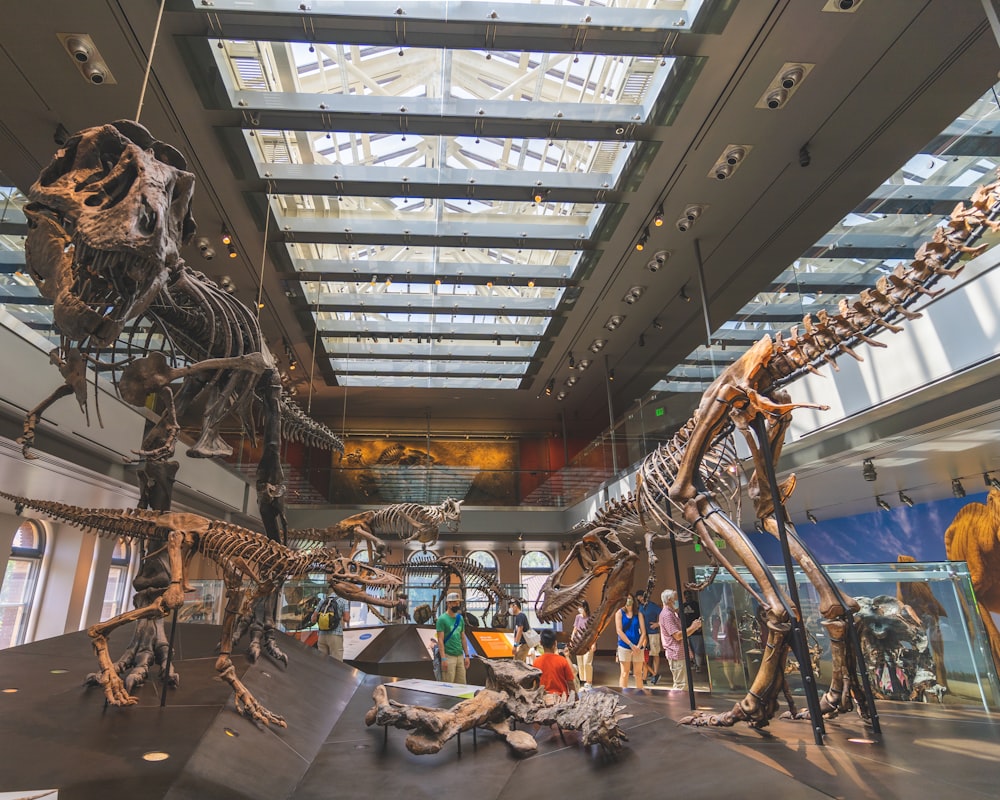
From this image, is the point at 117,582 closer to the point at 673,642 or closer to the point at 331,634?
the point at 331,634

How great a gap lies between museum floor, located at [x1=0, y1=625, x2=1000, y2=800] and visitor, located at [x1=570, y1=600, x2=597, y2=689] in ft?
5.48

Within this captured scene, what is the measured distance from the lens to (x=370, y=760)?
11.2ft

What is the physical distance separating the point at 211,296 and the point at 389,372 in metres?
9.63

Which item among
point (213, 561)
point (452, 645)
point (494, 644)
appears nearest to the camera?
point (213, 561)

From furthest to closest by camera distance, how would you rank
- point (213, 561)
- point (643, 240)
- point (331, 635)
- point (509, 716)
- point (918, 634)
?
point (331, 635) → point (643, 240) → point (918, 634) → point (213, 561) → point (509, 716)

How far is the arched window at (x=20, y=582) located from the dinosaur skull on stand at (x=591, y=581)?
10.2 metres

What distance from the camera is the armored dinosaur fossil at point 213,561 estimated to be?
3.50 meters

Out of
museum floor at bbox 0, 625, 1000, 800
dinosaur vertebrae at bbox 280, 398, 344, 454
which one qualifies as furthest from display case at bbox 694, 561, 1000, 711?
dinosaur vertebrae at bbox 280, 398, 344, 454

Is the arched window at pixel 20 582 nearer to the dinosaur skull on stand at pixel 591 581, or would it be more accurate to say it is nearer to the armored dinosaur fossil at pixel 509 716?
the dinosaur skull on stand at pixel 591 581

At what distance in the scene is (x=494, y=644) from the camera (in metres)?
10.2

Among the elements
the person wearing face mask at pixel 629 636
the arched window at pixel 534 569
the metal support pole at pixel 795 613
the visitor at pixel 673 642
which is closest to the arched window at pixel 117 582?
the arched window at pixel 534 569

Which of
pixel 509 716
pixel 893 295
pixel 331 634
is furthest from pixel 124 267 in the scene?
pixel 331 634

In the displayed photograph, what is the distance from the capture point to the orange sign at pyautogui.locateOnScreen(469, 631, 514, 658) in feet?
32.2

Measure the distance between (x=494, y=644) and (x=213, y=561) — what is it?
7144 mm
